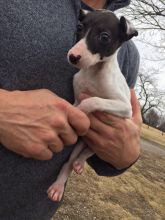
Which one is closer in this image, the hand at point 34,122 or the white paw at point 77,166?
the hand at point 34,122

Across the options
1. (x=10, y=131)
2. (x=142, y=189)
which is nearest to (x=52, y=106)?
(x=10, y=131)

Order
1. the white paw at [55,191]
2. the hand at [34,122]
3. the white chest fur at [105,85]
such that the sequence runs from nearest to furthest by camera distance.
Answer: the hand at [34,122] → the white chest fur at [105,85] → the white paw at [55,191]

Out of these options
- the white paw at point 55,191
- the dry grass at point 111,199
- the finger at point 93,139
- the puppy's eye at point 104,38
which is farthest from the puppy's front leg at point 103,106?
the dry grass at point 111,199

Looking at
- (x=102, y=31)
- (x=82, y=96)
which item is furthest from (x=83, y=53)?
(x=82, y=96)

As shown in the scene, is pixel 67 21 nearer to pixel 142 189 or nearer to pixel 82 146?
pixel 82 146

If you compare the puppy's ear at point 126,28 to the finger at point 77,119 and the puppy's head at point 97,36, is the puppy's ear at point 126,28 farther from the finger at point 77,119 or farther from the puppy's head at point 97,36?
the finger at point 77,119

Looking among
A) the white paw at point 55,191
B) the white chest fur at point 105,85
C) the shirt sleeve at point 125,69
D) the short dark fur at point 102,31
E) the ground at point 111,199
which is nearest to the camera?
the short dark fur at point 102,31
